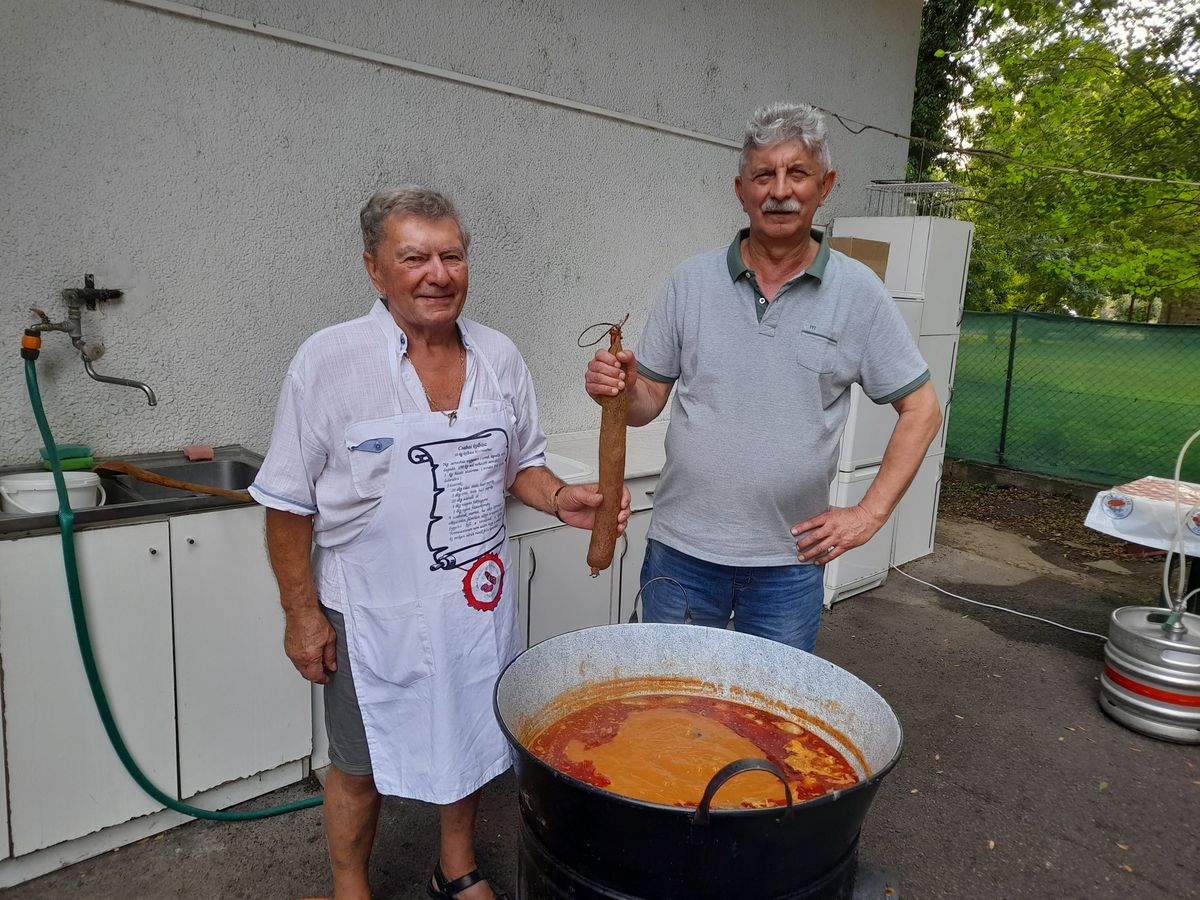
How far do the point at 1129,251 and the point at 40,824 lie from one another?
13.8 meters

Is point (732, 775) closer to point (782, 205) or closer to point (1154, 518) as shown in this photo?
point (782, 205)

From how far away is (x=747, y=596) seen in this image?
212 cm

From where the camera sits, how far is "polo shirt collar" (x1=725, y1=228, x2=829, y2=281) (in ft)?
6.61

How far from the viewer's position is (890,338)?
204 centimetres

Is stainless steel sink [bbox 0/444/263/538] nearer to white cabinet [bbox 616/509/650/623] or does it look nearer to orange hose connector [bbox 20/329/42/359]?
orange hose connector [bbox 20/329/42/359]

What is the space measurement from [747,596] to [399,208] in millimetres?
1336

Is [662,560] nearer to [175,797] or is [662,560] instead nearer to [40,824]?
[175,797]

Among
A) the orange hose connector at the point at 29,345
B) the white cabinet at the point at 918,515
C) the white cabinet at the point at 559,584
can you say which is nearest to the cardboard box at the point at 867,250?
the white cabinet at the point at 918,515

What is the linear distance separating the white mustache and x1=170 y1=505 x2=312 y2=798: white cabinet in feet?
6.01

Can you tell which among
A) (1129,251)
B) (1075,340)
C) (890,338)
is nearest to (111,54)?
(890,338)

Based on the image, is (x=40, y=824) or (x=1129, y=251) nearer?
(x=40, y=824)

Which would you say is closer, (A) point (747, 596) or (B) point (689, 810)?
(B) point (689, 810)

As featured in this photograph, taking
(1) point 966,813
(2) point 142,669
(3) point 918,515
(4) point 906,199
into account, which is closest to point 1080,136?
(4) point 906,199

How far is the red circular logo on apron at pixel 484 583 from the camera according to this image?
196cm
